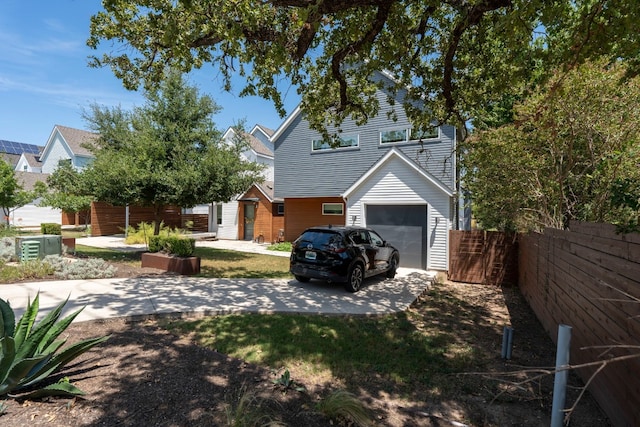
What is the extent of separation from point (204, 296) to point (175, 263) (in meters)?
3.36

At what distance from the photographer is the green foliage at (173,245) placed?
35.5ft

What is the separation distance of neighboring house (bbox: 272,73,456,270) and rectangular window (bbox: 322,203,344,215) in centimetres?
9

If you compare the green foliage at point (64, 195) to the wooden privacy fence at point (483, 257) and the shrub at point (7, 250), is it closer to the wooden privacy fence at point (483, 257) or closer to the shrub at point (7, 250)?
the shrub at point (7, 250)

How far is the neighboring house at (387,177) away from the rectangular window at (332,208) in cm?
9

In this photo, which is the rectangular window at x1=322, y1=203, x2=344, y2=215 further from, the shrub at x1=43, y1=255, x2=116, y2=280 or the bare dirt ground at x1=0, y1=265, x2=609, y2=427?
the bare dirt ground at x1=0, y1=265, x2=609, y2=427

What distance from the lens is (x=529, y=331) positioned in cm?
641

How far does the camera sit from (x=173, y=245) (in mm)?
10969

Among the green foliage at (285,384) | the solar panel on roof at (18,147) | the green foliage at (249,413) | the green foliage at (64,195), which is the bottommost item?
the green foliage at (285,384)

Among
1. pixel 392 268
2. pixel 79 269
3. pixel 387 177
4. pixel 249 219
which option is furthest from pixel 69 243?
pixel 387 177

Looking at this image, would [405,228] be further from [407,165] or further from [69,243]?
[69,243]

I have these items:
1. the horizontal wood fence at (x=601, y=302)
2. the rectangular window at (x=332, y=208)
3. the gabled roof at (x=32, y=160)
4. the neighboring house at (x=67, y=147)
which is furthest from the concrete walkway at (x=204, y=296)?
the gabled roof at (x=32, y=160)

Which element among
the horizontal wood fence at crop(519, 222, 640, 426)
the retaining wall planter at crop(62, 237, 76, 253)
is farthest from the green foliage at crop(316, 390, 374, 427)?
the retaining wall planter at crop(62, 237, 76, 253)

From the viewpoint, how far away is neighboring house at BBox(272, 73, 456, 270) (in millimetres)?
12867

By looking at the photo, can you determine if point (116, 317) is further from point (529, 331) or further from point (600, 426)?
point (529, 331)
